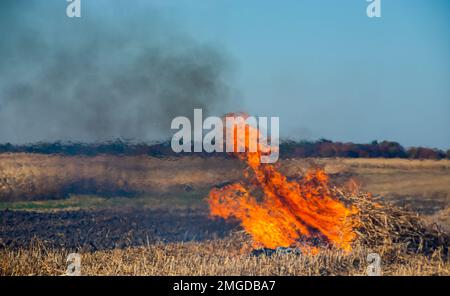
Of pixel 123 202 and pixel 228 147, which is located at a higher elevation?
pixel 228 147

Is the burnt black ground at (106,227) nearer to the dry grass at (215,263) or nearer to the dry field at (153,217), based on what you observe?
the dry field at (153,217)

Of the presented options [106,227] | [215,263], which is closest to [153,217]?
[106,227]

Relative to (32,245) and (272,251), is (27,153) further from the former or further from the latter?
(272,251)

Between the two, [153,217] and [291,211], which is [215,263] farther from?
[153,217]

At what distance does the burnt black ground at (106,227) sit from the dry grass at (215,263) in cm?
193

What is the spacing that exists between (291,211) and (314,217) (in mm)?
616

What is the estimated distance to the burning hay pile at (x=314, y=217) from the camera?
16906mm

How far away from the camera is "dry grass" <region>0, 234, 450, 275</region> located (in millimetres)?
15297

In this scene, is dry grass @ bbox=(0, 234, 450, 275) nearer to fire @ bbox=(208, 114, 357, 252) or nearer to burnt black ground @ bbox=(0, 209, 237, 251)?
fire @ bbox=(208, 114, 357, 252)

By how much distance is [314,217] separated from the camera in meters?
18.4

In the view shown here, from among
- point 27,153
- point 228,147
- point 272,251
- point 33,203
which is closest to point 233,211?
point 228,147

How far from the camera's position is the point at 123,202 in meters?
23.7

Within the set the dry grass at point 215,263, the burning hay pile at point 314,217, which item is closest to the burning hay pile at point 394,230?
the burning hay pile at point 314,217
